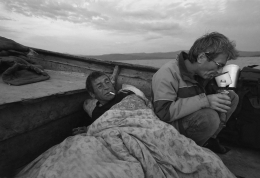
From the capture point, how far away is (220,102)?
5.30 ft

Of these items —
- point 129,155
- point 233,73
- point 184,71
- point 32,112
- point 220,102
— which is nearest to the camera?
point 129,155

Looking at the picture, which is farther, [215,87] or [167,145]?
[215,87]

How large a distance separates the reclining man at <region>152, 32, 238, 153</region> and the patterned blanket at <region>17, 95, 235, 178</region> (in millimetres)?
240

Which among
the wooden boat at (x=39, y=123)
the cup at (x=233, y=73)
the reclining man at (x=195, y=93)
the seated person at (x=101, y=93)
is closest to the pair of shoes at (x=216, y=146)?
the wooden boat at (x=39, y=123)

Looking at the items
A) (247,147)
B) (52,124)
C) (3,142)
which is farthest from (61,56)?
(247,147)

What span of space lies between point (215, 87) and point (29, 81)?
2.19m

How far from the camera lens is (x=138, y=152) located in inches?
47.8

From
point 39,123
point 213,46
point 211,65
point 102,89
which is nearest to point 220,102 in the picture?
point 211,65

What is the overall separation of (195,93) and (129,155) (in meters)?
0.93

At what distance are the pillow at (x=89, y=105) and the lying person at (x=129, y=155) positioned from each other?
0.49m

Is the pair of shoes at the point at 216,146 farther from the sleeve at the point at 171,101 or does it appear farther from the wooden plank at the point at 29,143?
the wooden plank at the point at 29,143

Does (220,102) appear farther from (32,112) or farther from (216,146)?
(32,112)

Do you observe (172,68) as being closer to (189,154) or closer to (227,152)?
(189,154)

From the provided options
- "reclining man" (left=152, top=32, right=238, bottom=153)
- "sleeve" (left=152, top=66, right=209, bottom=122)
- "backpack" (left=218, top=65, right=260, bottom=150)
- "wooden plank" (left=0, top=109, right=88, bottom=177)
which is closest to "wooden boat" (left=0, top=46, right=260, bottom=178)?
"wooden plank" (left=0, top=109, right=88, bottom=177)
